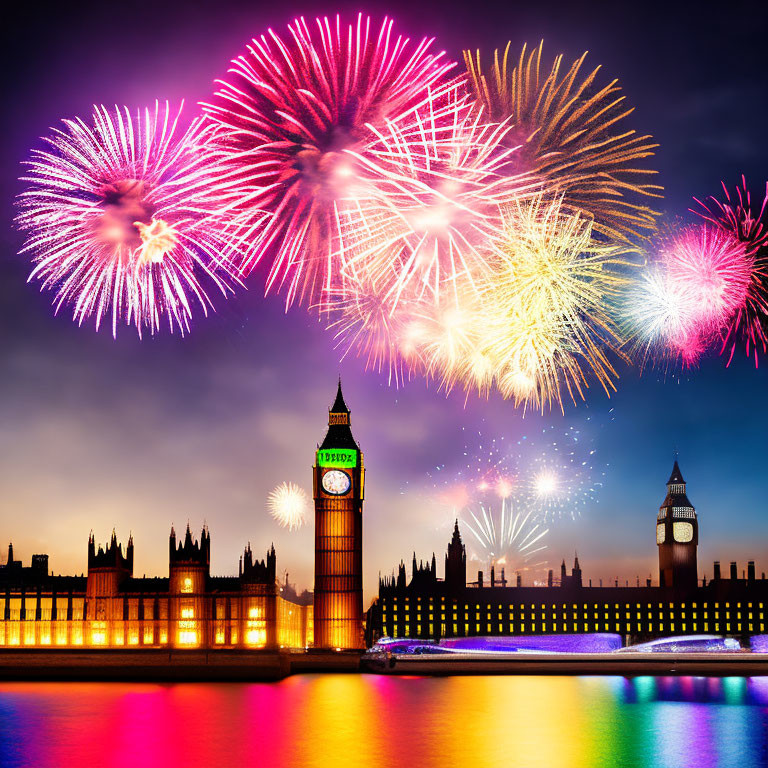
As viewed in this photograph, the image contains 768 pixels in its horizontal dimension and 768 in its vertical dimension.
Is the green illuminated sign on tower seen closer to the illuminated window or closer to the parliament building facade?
the parliament building facade

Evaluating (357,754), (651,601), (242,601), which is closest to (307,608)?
(242,601)

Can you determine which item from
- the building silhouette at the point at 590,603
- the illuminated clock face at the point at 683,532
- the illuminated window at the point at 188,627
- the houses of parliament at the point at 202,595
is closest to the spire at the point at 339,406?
the houses of parliament at the point at 202,595

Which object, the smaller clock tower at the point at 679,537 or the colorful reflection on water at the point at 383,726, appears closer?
the colorful reflection on water at the point at 383,726

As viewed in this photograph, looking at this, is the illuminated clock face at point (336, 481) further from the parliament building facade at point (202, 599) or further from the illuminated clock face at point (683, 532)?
the illuminated clock face at point (683, 532)

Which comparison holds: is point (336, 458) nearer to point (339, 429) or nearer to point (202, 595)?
point (339, 429)

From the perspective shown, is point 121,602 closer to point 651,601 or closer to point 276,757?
point 276,757

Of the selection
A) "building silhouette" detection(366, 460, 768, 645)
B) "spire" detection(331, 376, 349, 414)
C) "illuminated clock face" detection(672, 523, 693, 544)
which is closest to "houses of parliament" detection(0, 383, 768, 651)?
"spire" detection(331, 376, 349, 414)
